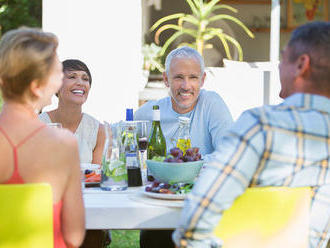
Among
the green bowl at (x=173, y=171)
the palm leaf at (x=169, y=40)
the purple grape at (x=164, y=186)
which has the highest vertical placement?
the palm leaf at (x=169, y=40)

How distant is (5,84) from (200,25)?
15.9 ft

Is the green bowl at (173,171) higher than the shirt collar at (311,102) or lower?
lower

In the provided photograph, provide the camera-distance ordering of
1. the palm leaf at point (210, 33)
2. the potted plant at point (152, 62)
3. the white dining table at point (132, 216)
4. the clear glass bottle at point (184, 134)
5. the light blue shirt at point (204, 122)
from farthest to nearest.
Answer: the potted plant at point (152, 62)
the palm leaf at point (210, 33)
the light blue shirt at point (204, 122)
the clear glass bottle at point (184, 134)
the white dining table at point (132, 216)

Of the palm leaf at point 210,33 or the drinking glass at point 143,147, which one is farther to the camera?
the palm leaf at point 210,33

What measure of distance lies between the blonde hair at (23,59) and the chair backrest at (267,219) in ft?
2.14

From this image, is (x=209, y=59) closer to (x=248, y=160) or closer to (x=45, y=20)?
(x=45, y=20)

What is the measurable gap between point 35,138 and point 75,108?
62.2 inches

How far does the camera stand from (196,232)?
1.26 m

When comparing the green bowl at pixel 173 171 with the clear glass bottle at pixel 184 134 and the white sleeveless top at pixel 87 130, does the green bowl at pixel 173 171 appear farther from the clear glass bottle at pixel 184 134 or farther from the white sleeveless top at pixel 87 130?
the white sleeveless top at pixel 87 130

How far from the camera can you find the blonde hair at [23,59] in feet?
4.47

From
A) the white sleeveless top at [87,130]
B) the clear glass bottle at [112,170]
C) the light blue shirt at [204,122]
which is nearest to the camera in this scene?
the clear glass bottle at [112,170]

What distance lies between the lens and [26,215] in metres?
1.29

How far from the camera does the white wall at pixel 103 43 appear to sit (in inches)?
194

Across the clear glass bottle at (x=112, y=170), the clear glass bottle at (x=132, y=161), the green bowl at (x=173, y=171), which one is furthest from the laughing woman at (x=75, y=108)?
the green bowl at (x=173, y=171)
